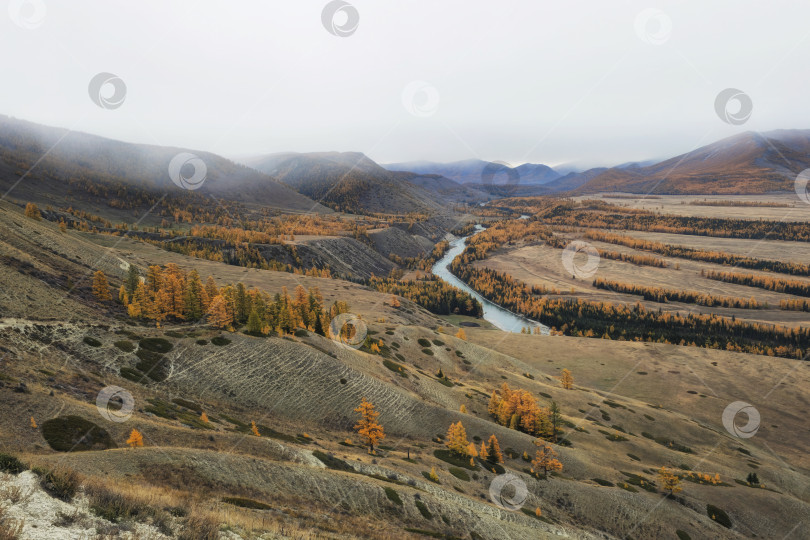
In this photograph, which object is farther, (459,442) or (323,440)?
(459,442)

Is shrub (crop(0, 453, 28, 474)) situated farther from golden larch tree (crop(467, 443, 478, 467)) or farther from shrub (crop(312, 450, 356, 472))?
golden larch tree (crop(467, 443, 478, 467))

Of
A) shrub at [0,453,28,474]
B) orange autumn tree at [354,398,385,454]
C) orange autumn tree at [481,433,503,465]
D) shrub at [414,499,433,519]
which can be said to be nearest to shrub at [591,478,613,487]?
orange autumn tree at [481,433,503,465]

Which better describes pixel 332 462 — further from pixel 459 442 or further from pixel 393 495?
pixel 459 442

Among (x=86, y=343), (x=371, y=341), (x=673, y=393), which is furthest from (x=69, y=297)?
(x=673, y=393)

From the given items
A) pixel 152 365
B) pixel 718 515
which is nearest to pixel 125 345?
pixel 152 365

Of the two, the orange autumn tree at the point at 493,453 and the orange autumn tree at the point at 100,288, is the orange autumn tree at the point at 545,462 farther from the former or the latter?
the orange autumn tree at the point at 100,288

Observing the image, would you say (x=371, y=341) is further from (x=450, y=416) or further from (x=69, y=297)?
(x=69, y=297)
